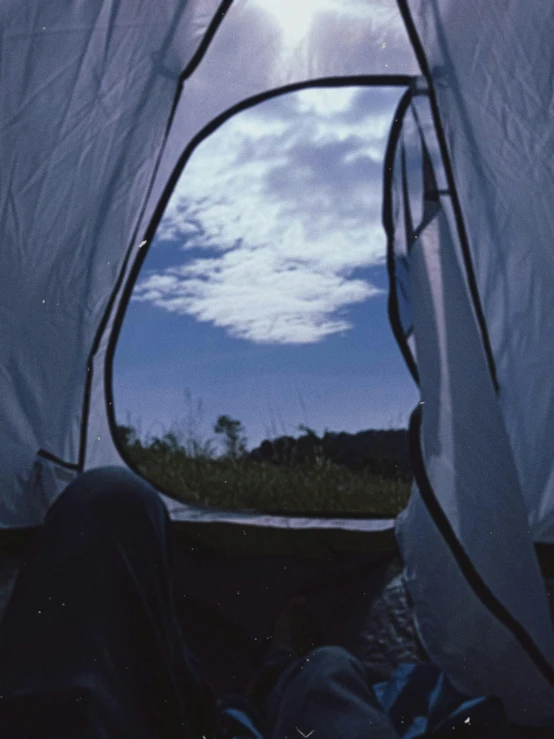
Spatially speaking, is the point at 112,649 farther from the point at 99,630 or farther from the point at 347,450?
the point at 347,450

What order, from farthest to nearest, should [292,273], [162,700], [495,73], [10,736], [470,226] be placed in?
[292,273], [470,226], [495,73], [162,700], [10,736]

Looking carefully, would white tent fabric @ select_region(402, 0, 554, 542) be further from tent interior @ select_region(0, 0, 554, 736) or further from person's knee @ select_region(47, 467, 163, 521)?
person's knee @ select_region(47, 467, 163, 521)

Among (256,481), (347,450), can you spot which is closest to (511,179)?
(256,481)

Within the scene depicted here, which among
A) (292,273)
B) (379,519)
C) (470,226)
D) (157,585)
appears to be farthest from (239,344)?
(157,585)

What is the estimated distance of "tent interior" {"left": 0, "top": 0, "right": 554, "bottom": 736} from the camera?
1.45 m

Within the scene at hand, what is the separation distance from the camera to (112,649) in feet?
2.35

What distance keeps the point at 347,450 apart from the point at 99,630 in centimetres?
368

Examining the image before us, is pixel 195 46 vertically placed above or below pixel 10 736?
above

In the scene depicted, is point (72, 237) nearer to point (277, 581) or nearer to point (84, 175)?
point (84, 175)

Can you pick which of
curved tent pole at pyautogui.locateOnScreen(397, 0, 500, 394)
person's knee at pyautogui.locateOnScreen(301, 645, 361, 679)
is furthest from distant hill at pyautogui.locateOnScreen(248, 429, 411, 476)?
person's knee at pyautogui.locateOnScreen(301, 645, 361, 679)

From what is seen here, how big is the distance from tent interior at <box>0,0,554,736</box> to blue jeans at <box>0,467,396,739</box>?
2.02 feet

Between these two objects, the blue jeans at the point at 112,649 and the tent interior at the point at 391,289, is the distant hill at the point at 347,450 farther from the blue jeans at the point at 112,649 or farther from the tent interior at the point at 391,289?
the blue jeans at the point at 112,649

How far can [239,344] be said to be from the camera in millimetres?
6398

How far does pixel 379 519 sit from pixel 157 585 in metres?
1.39
